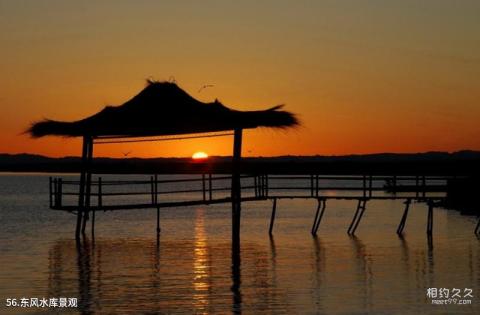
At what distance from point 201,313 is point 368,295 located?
3575mm

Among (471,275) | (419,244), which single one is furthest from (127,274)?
(419,244)

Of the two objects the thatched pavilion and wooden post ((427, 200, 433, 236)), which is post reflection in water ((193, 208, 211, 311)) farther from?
wooden post ((427, 200, 433, 236))

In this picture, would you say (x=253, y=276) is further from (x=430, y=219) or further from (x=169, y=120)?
(x=430, y=219)

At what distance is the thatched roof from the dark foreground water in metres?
3.63

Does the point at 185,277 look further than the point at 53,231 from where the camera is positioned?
No

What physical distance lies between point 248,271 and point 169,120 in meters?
7.27

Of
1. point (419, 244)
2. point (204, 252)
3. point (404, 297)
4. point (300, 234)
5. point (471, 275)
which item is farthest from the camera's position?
point (300, 234)

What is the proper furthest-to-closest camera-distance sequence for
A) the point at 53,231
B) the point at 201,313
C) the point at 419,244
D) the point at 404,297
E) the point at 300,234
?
1. the point at 53,231
2. the point at 300,234
3. the point at 419,244
4. the point at 404,297
5. the point at 201,313

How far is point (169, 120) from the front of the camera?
90.8 ft

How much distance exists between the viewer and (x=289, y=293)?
18078 millimetres

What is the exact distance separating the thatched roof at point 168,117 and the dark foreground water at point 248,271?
11.9 feet

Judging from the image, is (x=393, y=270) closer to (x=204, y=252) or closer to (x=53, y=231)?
(x=204, y=252)

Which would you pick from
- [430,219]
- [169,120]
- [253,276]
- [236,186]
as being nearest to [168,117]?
[169,120]

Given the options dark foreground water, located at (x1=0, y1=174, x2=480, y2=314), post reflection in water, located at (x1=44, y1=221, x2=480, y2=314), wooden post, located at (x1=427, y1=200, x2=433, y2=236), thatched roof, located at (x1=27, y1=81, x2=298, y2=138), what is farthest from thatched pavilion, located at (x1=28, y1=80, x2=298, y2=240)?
wooden post, located at (x1=427, y1=200, x2=433, y2=236)
